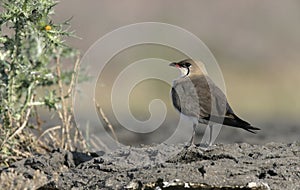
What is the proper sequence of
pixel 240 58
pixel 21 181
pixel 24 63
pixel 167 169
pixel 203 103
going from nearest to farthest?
1. pixel 167 169
2. pixel 21 181
3. pixel 203 103
4. pixel 24 63
5. pixel 240 58

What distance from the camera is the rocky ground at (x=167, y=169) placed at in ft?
23.8

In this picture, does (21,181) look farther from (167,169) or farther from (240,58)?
(240,58)

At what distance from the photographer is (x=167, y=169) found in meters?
7.50

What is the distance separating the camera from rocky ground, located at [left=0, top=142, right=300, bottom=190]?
7258 millimetres

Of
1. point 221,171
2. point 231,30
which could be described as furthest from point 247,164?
point 231,30

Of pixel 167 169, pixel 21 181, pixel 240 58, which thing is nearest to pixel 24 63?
pixel 21 181

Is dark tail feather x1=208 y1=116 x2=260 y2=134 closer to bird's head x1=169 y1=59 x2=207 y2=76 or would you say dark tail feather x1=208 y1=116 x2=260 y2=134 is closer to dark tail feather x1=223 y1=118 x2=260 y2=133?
dark tail feather x1=223 y1=118 x2=260 y2=133

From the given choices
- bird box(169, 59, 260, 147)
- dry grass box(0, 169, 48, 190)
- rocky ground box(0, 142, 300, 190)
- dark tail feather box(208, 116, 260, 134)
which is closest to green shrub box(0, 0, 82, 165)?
rocky ground box(0, 142, 300, 190)

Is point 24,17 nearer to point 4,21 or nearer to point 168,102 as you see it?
point 4,21

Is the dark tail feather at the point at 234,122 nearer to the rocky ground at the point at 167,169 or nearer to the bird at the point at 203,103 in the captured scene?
the bird at the point at 203,103

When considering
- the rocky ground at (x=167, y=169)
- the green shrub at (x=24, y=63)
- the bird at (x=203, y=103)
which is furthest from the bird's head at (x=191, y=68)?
the rocky ground at (x=167, y=169)


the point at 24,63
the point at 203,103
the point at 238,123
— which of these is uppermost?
the point at 24,63

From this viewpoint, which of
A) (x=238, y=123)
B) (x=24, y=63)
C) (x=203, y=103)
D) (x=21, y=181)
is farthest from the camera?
(x=24, y=63)

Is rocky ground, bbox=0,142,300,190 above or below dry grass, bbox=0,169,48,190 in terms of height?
above
